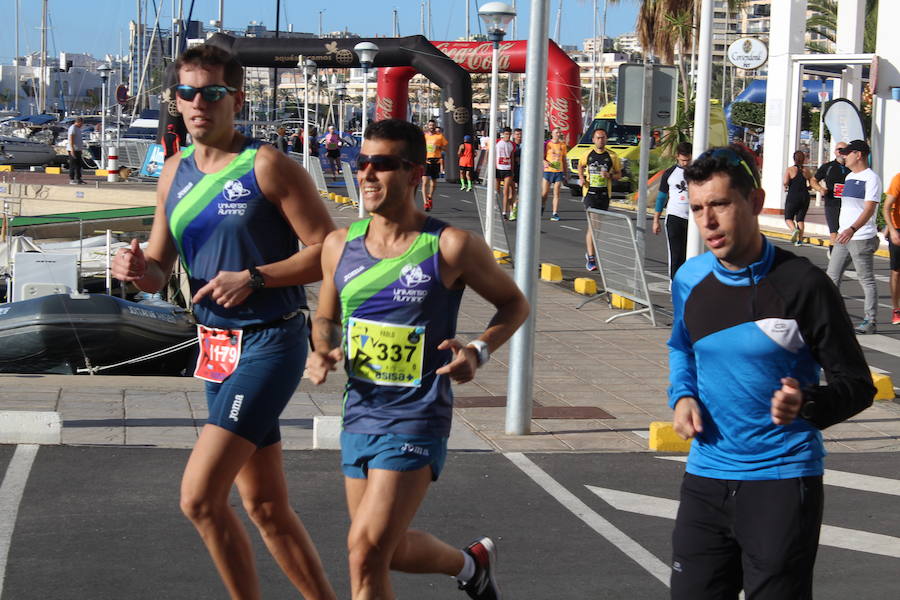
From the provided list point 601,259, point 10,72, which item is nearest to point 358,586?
point 601,259

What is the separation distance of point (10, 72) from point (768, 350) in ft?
676

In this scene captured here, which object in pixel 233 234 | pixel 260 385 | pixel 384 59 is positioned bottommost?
pixel 260 385

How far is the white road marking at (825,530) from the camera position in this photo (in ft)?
20.9

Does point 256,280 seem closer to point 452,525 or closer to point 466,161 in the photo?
point 452,525

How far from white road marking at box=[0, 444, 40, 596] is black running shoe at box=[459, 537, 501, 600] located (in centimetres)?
197

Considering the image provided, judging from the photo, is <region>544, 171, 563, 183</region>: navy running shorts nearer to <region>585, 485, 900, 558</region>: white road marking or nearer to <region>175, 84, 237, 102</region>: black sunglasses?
<region>585, 485, 900, 558</region>: white road marking

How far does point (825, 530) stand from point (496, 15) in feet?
47.0

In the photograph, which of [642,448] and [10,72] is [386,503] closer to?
[642,448]

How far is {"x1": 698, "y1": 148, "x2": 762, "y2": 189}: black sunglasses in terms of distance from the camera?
3686 millimetres

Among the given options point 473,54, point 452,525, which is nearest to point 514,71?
point 473,54

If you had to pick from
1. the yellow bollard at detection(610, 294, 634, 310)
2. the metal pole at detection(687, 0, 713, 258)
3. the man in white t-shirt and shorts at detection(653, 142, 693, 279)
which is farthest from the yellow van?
the metal pole at detection(687, 0, 713, 258)

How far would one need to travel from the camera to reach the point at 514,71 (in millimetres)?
37219

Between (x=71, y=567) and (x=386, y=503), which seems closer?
(x=386, y=503)

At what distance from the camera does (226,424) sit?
14.5 feet
